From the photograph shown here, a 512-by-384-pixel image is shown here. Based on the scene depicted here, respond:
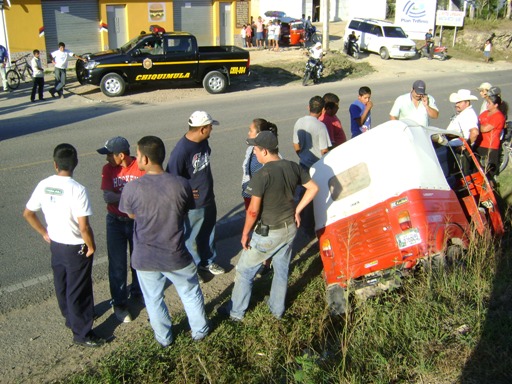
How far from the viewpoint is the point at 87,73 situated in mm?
17703

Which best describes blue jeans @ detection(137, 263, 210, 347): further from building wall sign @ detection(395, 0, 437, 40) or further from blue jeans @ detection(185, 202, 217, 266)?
building wall sign @ detection(395, 0, 437, 40)

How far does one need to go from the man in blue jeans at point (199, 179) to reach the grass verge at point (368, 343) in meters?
0.94

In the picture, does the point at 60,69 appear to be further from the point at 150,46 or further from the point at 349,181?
the point at 349,181

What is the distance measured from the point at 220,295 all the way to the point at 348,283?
148 centimetres

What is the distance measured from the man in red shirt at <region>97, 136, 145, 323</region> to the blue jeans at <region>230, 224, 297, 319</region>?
1.03m

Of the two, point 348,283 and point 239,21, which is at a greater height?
point 239,21

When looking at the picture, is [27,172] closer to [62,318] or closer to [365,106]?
[62,318]

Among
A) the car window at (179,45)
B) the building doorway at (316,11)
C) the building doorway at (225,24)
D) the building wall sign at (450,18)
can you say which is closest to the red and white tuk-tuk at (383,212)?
Answer: the car window at (179,45)

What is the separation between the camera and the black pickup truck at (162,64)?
706 inches

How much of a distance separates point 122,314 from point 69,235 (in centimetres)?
107

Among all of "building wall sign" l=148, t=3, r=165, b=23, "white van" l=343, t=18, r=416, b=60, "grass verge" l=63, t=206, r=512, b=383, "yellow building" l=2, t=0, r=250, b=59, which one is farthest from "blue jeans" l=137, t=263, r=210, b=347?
"white van" l=343, t=18, r=416, b=60

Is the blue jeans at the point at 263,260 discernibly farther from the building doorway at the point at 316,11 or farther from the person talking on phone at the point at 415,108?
the building doorway at the point at 316,11

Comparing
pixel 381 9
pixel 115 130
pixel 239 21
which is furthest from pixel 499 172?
pixel 381 9

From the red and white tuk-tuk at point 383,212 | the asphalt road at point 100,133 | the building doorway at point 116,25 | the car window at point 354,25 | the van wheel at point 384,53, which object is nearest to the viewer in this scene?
the red and white tuk-tuk at point 383,212
